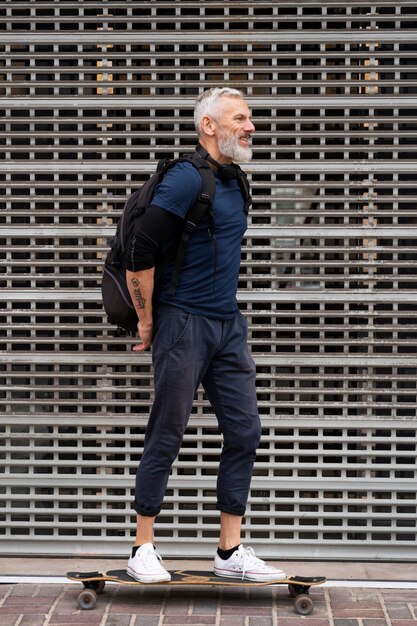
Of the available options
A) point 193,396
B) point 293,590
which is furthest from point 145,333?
point 293,590

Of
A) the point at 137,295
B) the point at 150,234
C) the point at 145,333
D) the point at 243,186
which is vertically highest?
the point at 243,186

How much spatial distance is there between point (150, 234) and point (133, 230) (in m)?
0.14

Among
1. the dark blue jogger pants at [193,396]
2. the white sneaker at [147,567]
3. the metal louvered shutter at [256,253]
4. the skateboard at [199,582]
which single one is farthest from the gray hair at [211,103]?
the skateboard at [199,582]

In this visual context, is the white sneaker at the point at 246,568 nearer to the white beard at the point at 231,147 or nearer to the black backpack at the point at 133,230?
the black backpack at the point at 133,230

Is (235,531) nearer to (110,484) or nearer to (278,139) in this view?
(110,484)

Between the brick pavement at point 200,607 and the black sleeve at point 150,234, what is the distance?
169cm

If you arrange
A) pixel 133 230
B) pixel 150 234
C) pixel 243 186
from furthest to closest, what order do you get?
pixel 243 186, pixel 133 230, pixel 150 234

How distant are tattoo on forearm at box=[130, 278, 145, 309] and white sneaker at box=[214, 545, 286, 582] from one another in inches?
52.9

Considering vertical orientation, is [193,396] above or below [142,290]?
below

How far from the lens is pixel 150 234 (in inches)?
178

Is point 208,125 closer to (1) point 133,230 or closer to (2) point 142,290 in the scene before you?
(1) point 133,230

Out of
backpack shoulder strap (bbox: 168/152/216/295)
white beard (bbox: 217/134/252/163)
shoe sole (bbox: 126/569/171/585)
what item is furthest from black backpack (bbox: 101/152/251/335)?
shoe sole (bbox: 126/569/171/585)

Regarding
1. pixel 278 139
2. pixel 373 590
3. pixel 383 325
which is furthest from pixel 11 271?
pixel 373 590

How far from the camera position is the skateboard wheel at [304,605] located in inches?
189
